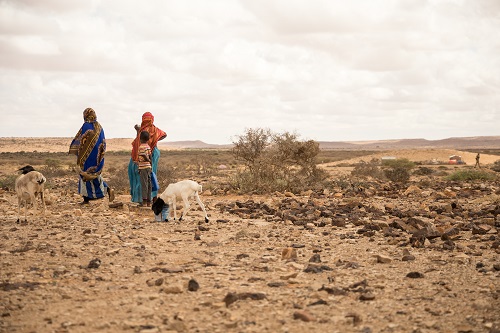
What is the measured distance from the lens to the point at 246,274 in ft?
22.9

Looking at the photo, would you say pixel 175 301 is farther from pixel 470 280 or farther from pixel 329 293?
pixel 470 280

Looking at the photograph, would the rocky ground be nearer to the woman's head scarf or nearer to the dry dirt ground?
the dry dirt ground

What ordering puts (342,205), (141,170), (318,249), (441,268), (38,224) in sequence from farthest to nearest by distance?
1. (342,205)
2. (141,170)
3. (38,224)
4. (318,249)
5. (441,268)

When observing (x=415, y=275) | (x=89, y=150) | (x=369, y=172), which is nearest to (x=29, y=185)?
(x=89, y=150)

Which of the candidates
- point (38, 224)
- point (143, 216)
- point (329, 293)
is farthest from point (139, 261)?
point (143, 216)

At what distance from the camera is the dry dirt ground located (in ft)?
17.1

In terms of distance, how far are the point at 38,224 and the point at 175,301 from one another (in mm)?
5512

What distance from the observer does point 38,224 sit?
10297 mm

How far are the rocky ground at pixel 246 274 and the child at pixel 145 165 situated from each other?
2.06ft

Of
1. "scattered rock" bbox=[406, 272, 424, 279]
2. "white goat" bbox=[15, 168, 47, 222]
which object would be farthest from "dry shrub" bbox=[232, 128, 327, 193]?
"scattered rock" bbox=[406, 272, 424, 279]

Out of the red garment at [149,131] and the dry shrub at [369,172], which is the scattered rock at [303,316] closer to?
the red garment at [149,131]

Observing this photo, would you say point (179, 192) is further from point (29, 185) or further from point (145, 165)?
point (29, 185)

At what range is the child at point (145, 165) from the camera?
37.4 feet

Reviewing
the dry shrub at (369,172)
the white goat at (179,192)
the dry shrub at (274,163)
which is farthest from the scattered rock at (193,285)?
the dry shrub at (369,172)
